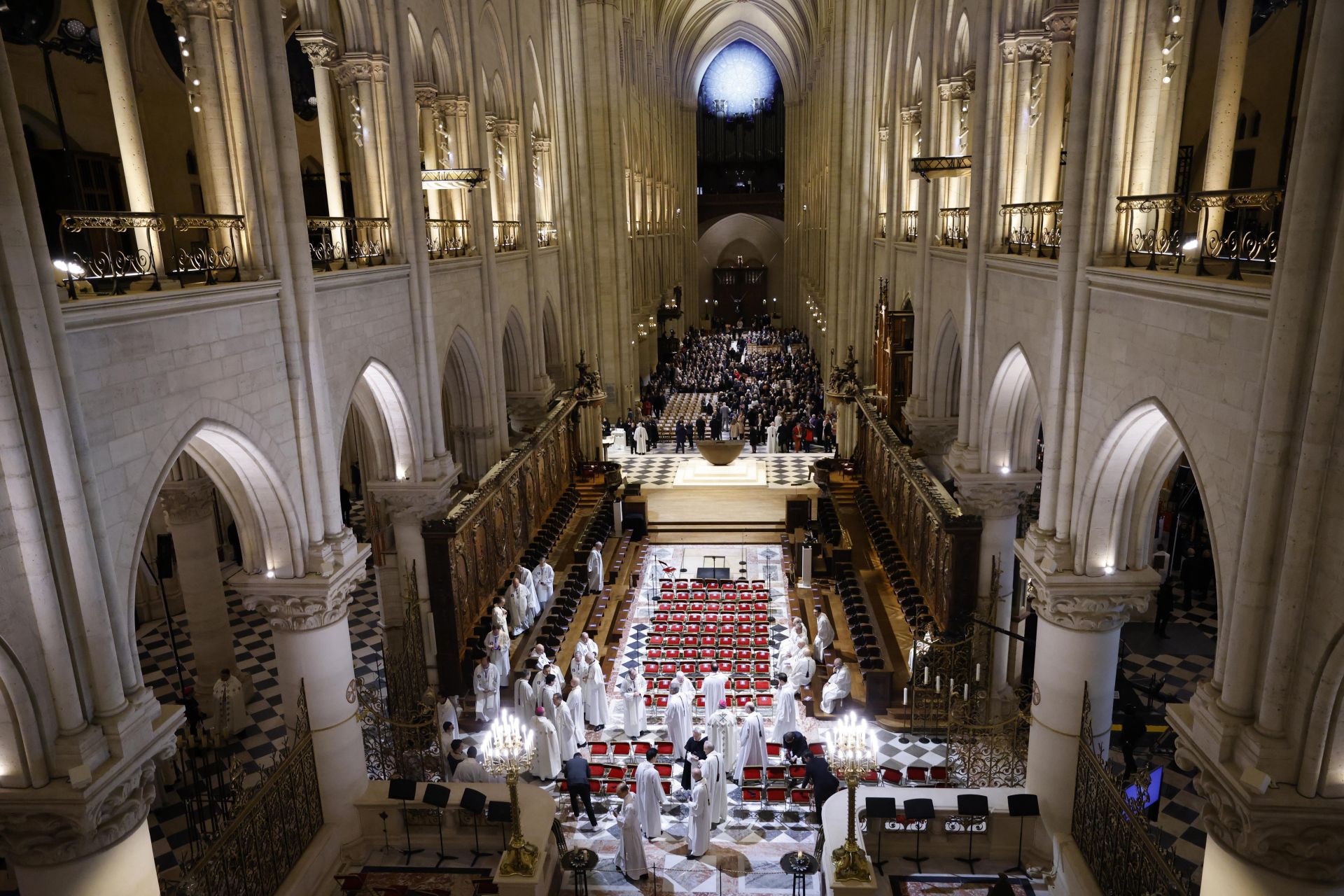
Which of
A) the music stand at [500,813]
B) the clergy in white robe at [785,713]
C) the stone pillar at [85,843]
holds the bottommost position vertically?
the clergy in white robe at [785,713]

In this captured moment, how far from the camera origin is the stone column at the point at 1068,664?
8742 mm

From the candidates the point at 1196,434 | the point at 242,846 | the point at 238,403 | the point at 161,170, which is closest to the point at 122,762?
the point at 242,846

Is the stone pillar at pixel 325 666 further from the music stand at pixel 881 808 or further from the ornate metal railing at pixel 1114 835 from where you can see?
the ornate metal railing at pixel 1114 835

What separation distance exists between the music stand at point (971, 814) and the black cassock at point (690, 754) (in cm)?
300

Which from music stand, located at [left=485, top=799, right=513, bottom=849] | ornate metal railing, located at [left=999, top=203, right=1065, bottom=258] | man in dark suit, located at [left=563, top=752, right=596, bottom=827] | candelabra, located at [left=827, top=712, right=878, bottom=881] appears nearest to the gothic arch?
ornate metal railing, located at [left=999, top=203, right=1065, bottom=258]

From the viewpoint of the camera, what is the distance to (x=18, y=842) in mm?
6133

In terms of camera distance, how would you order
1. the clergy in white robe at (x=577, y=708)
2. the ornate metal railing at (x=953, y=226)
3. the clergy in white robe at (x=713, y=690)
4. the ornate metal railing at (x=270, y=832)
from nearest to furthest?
1. the ornate metal railing at (x=270, y=832)
2. the clergy in white robe at (x=577, y=708)
3. the clergy in white robe at (x=713, y=690)
4. the ornate metal railing at (x=953, y=226)

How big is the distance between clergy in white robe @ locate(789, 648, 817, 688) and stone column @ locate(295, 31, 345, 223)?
8.74 meters

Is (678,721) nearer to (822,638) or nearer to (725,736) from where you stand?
(725,736)

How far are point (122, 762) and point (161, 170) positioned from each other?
13.4 metres

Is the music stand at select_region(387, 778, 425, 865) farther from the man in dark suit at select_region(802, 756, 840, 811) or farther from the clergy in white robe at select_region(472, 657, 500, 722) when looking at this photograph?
the man in dark suit at select_region(802, 756, 840, 811)

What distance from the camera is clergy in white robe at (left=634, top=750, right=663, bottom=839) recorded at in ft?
35.3

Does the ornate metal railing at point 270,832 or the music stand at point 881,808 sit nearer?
the ornate metal railing at point 270,832

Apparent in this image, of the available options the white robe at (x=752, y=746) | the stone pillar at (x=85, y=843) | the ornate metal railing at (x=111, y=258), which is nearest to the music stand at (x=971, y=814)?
the white robe at (x=752, y=746)
